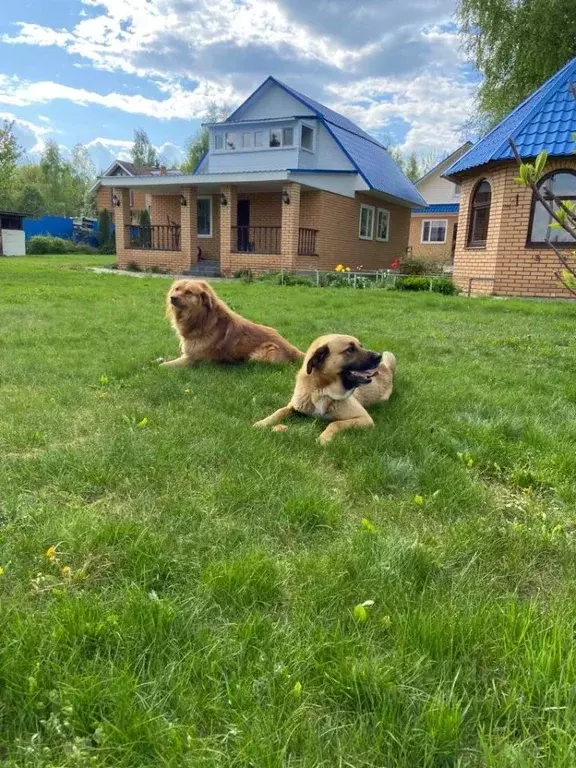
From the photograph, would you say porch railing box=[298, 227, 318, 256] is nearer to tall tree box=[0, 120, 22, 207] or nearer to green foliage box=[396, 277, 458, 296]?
green foliage box=[396, 277, 458, 296]

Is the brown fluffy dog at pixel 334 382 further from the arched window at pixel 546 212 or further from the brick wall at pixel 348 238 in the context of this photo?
the brick wall at pixel 348 238

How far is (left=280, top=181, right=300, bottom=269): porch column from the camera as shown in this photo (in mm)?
19531

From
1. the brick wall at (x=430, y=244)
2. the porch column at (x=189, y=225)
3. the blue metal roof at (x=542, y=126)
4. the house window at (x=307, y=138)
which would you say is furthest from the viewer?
the brick wall at (x=430, y=244)

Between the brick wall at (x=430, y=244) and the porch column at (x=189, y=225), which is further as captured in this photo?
the brick wall at (x=430, y=244)

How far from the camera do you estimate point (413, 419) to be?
3994 mm

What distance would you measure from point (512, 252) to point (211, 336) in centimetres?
1078

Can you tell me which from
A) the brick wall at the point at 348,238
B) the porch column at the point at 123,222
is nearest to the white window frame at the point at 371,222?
the brick wall at the point at 348,238

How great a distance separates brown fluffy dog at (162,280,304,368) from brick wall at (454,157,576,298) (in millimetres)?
10155

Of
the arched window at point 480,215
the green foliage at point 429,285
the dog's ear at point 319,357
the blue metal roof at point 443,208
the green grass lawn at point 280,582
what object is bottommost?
the green grass lawn at point 280,582

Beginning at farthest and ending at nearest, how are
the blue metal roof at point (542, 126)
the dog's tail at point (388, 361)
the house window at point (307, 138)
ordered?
the house window at point (307, 138), the blue metal roof at point (542, 126), the dog's tail at point (388, 361)

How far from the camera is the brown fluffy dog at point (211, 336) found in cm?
552

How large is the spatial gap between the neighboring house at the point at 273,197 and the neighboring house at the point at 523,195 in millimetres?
7482

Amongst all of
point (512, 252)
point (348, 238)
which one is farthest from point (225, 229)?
point (512, 252)

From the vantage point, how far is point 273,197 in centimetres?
2286
